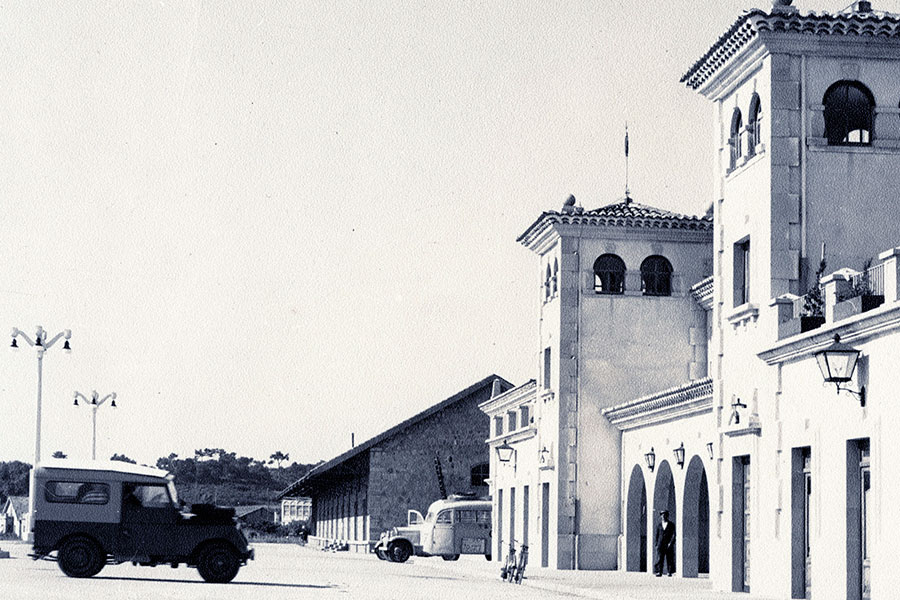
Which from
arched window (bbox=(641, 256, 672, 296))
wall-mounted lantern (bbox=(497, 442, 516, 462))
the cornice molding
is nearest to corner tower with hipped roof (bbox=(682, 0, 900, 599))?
the cornice molding

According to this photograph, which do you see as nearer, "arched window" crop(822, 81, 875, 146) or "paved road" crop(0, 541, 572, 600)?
"paved road" crop(0, 541, 572, 600)

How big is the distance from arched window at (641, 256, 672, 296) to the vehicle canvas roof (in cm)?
1637

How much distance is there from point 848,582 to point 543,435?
72.6 ft

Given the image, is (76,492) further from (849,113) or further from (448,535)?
(448,535)

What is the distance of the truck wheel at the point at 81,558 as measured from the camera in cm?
2948

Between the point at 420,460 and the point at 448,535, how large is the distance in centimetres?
1857

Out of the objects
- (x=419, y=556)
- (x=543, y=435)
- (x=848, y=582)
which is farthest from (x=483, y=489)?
(x=848, y=582)

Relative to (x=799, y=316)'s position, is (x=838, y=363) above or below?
below

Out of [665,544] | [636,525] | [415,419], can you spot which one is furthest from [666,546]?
[415,419]

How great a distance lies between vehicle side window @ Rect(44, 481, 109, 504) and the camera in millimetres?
29734

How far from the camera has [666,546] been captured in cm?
3500

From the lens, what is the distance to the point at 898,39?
27250 mm

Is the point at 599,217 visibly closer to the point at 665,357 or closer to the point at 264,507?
the point at 665,357

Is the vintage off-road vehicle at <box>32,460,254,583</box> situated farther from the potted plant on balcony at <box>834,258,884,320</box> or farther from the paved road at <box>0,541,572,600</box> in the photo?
the potted plant on balcony at <box>834,258,884,320</box>
